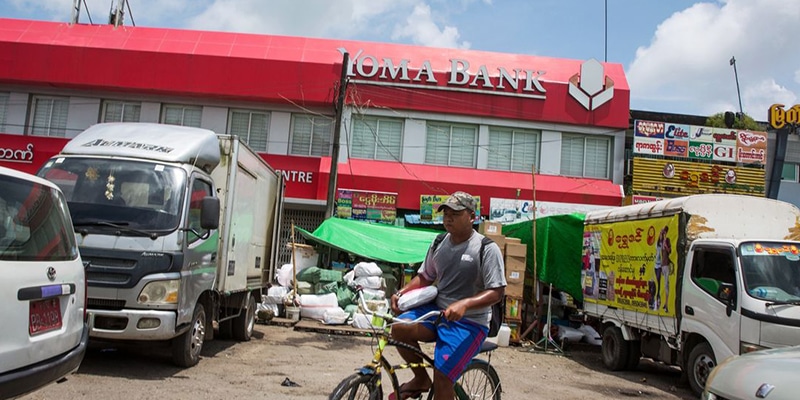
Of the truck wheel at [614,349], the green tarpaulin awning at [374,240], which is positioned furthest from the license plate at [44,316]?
the green tarpaulin awning at [374,240]

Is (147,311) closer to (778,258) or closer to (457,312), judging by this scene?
(457,312)

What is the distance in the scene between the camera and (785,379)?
305 cm

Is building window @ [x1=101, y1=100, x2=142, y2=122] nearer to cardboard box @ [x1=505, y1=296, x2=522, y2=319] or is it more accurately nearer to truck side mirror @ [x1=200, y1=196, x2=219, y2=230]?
cardboard box @ [x1=505, y1=296, x2=522, y2=319]

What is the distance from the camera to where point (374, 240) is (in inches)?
606

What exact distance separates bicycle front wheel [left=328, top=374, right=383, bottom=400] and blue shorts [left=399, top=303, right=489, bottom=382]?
0.44 meters

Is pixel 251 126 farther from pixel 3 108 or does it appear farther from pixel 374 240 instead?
pixel 3 108

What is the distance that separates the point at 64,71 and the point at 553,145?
17.0 meters

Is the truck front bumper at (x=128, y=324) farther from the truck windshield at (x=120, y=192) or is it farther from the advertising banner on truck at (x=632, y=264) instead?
the advertising banner on truck at (x=632, y=264)

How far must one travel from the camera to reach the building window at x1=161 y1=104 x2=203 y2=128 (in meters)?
20.2

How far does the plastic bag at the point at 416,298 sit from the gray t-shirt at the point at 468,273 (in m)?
0.15

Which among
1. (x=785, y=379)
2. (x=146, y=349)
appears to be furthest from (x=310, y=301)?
(x=785, y=379)

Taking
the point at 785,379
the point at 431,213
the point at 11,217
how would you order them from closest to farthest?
1. the point at 785,379
2. the point at 11,217
3. the point at 431,213

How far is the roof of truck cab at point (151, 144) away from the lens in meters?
7.09

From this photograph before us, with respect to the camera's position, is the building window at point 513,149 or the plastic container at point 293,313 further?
the building window at point 513,149
